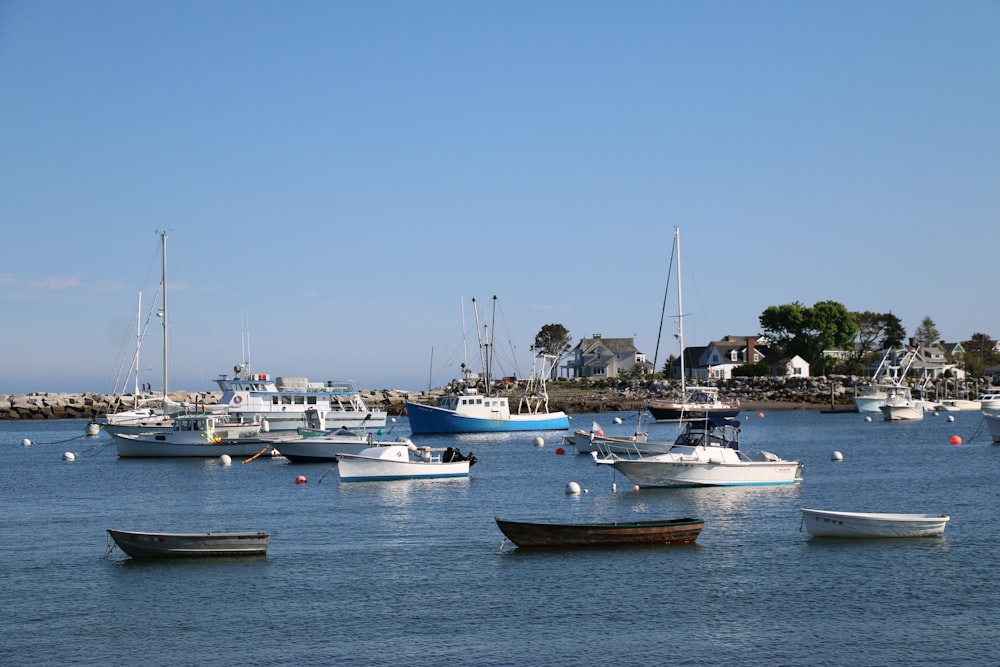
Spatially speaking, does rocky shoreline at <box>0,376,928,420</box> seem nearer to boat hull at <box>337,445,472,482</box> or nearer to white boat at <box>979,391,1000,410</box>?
white boat at <box>979,391,1000,410</box>

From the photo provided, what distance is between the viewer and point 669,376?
155 meters

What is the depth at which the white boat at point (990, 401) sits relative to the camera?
11666 centimetres

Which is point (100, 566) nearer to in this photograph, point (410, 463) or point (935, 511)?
point (410, 463)

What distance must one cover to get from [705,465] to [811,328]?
115m

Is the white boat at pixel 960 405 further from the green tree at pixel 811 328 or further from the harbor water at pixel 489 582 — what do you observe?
the harbor water at pixel 489 582

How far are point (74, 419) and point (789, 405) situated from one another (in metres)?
88.5

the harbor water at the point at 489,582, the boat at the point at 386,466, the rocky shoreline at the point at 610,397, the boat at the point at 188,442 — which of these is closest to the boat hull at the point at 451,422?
the boat at the point at 188,442

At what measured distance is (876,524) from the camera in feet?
103

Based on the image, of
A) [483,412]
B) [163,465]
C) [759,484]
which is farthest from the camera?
[483,412]

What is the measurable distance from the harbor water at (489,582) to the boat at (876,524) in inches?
14.8

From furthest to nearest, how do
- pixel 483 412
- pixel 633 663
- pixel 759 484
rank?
pixel 483 412 < pixel 759 484 < pixel 633 663

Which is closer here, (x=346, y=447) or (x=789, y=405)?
(x=346, y=447)

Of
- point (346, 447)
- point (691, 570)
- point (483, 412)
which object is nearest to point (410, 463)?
point (346, 447)

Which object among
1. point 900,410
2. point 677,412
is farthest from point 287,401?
point 900,410
